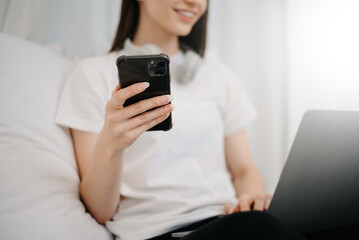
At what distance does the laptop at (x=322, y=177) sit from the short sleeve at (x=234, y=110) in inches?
16.9

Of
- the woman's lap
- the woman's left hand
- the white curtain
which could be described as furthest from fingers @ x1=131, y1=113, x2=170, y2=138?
the white curtain

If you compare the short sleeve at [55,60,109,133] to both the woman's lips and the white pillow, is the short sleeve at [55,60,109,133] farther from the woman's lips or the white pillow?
the woman's lips

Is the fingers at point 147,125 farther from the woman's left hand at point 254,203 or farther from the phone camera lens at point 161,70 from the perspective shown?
the woman's left hand at point 254,203

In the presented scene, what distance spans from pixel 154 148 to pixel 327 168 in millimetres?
409

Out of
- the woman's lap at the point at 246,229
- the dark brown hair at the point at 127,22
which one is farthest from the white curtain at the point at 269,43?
the woman's lap at the point at 246,229

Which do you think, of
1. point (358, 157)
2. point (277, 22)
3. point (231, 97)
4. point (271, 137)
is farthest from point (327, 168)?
point (277, 22)

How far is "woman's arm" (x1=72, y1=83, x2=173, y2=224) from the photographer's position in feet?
1.69

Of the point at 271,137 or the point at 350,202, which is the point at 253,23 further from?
the point at 350,202

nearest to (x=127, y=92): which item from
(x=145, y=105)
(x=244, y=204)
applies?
(x=145, y=105)

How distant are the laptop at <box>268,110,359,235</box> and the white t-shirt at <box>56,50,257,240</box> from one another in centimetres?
25

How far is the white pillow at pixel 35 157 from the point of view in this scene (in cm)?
57

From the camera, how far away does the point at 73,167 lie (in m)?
0.77

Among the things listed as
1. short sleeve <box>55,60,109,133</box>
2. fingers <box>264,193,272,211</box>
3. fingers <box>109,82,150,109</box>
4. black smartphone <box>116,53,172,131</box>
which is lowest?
fingers <box>264,193,272,211</box>

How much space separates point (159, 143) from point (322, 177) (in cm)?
39
